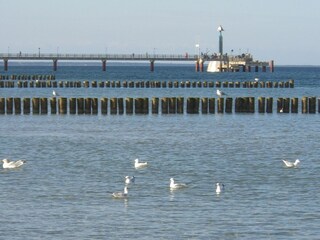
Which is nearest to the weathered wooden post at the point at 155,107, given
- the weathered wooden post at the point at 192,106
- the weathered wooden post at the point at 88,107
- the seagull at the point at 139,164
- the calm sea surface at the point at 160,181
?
the weathered wooden post at the point at 192,106

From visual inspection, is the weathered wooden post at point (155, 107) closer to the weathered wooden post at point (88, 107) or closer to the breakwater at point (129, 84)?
the weathered wooden post at point (88, 107)

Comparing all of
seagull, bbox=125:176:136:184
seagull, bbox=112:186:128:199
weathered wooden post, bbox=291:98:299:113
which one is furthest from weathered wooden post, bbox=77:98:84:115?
seagull, bbox=112:186:128:199

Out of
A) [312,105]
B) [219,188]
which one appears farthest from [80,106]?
[219,188]

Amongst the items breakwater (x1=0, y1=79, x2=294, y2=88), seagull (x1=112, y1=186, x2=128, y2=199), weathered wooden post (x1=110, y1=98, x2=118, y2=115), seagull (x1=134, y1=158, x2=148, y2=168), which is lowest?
breakwater (x1=0, y1=79, x2=294, y2=88)

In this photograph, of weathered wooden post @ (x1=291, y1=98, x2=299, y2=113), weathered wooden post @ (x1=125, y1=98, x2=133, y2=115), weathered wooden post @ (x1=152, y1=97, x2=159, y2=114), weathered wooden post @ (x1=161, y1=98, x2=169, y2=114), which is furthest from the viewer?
weathered wooden post @ (x1=291, y1=98, x2=299, y2=113)

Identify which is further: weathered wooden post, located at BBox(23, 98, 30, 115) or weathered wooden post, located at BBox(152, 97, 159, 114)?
weathered wooden post, located at BBox(23, 98, 30, 115)

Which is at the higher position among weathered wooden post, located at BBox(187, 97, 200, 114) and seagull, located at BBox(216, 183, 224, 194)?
seagull, located at BBox(216, 183, 224, 194)

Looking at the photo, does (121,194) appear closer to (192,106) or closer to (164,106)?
(192,106)

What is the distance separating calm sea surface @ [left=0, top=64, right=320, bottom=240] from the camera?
26.6m

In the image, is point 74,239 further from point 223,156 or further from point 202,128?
point 202,128

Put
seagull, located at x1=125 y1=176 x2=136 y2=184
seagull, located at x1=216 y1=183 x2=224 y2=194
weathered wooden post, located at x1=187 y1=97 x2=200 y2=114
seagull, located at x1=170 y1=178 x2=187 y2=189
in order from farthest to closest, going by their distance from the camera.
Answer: weathered wooden post, located at x1=187 y1=97 x2=200 y2=114 → seagull, located at x1=125 y1=176 x2=136 y2=184 → seagull, located at x1=170 y1=178 x2=187 y2=189 → seagull, located at x1=216 y1=183 x2=224 y2=194

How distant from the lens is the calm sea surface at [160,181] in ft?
87.1

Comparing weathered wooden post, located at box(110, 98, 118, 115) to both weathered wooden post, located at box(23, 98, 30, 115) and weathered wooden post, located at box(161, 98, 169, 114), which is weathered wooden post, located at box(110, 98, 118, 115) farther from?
weathered wooden post, located at box(23, 98, 30, 115)

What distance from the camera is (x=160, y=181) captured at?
3512 cm
